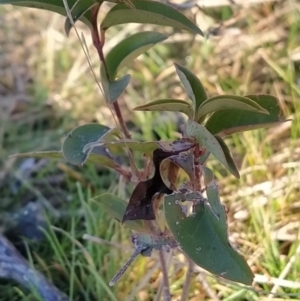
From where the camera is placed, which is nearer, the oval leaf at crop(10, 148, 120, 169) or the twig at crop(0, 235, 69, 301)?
the oval leaf at crop(10, 148, 120, 169)

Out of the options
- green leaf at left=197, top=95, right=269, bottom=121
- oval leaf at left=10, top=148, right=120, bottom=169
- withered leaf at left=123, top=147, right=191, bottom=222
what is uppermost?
green leaf at left=197, top=95, right=269, bottom=121

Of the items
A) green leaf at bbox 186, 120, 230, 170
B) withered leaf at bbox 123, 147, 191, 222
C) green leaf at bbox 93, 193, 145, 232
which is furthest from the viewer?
green leaf at bbox 93, 193, 145, 232

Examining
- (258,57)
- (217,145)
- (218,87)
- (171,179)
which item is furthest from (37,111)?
(217,145)

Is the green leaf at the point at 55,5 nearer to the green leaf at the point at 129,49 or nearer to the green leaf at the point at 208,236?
the green leaf at the point at 129,49

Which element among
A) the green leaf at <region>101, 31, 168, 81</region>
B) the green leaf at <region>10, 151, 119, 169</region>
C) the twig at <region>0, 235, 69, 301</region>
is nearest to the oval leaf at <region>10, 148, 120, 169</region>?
the green leaf at <region>10, 151, 119, 169</region>

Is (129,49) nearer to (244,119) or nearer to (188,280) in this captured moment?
(244,119)

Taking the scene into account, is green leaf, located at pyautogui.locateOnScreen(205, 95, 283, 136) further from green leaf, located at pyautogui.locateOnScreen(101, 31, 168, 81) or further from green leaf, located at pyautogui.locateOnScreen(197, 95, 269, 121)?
green leaf, located at pyautogui.locateOnScreen(101, 31, 168, 81)

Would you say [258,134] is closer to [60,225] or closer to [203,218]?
[60,225]
